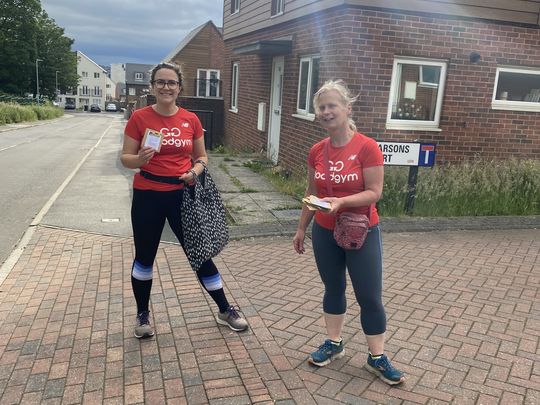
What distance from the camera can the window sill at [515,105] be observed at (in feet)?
28.3

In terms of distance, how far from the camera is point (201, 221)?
11.5 feet

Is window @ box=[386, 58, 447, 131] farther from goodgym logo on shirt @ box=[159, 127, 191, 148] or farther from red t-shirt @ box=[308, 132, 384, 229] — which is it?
red t-shirt @ box=[308, 132, 384, 229]

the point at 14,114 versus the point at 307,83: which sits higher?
the point at 307,83

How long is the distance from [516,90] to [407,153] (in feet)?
11.0

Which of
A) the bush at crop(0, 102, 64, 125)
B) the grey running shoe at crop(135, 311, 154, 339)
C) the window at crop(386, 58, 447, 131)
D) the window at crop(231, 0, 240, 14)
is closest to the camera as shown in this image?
the grey running shoe at crop(135, 311, 154, 339)

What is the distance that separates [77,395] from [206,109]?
14809 mm

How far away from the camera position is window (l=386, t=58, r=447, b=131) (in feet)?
26.8

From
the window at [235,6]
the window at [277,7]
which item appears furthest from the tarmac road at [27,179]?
the window at [235,6]

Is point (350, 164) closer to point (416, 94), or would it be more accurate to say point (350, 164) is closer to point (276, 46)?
point (416, 94)

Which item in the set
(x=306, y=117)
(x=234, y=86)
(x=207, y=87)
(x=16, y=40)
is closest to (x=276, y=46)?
(x=306, y=117)

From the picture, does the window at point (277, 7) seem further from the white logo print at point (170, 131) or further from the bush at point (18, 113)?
the bush at point (18, 113)

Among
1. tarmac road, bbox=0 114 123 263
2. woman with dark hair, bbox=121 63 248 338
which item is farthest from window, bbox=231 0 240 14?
woman with dark hair, bbox=121 63 248 338

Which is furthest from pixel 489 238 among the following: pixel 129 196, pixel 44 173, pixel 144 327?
pixel 44 173

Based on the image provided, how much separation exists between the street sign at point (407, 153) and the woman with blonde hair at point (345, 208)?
12.4 feet
